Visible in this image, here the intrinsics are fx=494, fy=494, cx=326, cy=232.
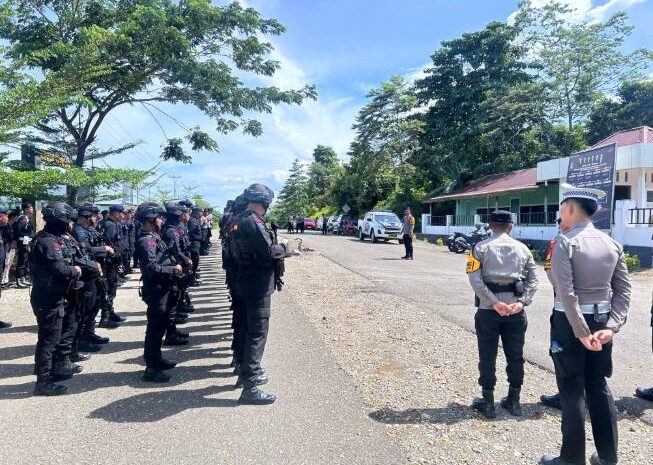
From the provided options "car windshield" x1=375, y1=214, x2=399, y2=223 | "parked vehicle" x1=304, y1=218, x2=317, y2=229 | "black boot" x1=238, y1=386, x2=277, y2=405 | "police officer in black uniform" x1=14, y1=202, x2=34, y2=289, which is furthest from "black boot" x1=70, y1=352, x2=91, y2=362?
"parked vehicle" x1=304, y1=218, x2=317, y2=229

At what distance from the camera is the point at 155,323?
195 inches

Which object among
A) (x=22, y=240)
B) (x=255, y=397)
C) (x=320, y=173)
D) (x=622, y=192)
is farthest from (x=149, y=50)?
(x=320, y=173)

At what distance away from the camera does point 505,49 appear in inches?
1404

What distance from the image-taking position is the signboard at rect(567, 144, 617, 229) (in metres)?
15.4

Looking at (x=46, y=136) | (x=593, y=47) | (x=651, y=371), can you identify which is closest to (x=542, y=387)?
(x=651, y=371)

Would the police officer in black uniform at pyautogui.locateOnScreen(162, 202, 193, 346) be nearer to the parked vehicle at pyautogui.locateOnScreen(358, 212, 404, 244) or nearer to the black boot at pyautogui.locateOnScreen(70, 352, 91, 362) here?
the black boot at pyautogui.locateOnScreen(70, 352, 91, 362)

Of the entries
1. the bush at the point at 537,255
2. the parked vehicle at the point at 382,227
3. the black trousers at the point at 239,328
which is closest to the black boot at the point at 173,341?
the black trousers at the point at 239,328

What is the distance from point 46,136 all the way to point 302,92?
9.30 meters

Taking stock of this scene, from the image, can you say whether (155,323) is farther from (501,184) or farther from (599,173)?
(501,184)

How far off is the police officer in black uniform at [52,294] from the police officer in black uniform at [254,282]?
1.69 meters

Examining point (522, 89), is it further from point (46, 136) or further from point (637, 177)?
point (46, 136)

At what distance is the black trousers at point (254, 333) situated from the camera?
4391 mm

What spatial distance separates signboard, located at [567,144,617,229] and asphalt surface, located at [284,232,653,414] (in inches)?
80.9

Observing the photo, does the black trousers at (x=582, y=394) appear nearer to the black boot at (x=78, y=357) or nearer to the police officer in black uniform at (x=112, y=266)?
the black boot at (x=78, y=357)
